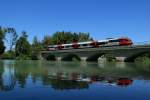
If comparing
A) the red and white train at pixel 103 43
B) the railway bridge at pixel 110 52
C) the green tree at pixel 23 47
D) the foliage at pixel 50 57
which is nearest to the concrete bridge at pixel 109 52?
the railway bridge at pixel 110 52

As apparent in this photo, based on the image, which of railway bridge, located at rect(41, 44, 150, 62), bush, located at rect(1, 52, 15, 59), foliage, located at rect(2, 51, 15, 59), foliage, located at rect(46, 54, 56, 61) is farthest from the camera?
bush, located at rect(1, 52, 15, 59)

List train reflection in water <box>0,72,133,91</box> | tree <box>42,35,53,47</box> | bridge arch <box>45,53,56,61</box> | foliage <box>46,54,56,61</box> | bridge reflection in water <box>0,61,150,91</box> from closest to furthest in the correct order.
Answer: train reflection in water <box>0,72,133,91</box>, bridge reflection in water <box>0,61,150,91</box>, bridge arch <box>45,53,56,61</box>, foliage <box>46,54,56,61</box>, tree <box>42,35,53,47</box>

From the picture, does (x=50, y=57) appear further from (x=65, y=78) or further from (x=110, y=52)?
(x=65, y=78)

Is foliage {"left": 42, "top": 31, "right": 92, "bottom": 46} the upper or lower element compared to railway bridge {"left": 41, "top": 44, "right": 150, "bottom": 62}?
upper

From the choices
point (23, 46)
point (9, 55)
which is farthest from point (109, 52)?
point (9, 55)

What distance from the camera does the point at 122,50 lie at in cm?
8638

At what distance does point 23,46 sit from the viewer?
13525cm

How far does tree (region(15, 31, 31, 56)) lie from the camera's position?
133250 millimetres

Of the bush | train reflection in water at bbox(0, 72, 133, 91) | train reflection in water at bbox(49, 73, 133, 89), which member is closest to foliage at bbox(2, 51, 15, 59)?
the bush

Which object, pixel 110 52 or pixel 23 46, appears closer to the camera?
pixel 110 52

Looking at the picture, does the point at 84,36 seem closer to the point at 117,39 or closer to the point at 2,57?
the point at 2,57

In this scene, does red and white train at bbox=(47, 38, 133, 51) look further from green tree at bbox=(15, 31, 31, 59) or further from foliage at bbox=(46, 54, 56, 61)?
green tree at bbox=(15, 31, 31, 59)

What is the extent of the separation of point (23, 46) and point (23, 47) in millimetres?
567

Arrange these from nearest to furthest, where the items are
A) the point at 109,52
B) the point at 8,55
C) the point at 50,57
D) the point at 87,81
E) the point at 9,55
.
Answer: the point at 87,81
the point at 109,52
the point at 50,57
the point at 9,55
the point at 8,55
